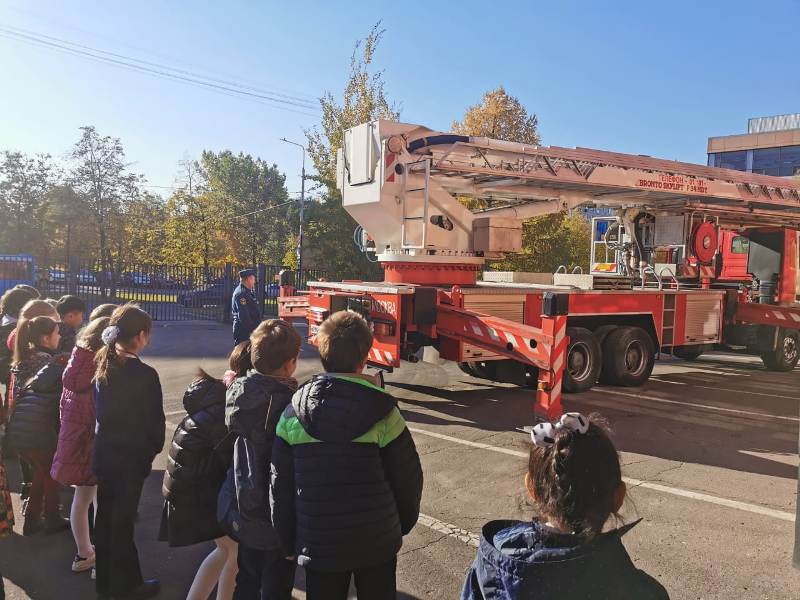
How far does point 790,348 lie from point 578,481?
12575 mm

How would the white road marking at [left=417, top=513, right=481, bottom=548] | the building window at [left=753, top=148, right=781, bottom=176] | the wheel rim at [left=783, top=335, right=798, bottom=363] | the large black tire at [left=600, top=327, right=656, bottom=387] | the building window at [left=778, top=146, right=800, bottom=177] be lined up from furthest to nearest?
the building window at [left=753, top=148, right=781, bottom=176], the building window at [left=778, top=146, right=800, bottom=177], the wheel rim at [left=783, top=335, right=798, bottom=363], the large black tire at [left=600, top=327, right=656, bottom=387], the white road marking at [left=417, top=513, right=481, bottom=548]

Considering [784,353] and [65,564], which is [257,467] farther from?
[784,353]

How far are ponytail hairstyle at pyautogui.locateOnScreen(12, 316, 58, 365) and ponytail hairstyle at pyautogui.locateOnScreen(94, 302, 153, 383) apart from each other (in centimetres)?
134

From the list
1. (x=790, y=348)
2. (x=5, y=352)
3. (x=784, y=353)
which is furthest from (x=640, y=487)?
(x=790, y=348)

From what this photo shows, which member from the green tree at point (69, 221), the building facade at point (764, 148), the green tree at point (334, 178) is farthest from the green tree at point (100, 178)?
the building facade at point (764, 148)

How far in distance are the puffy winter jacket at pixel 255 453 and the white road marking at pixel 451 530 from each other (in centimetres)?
202

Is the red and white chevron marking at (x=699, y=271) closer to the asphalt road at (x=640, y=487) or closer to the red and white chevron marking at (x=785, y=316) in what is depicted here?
the red and white chevron marking at (x=785, y=316)

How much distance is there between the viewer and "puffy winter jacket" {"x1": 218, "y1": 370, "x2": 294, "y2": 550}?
278cm

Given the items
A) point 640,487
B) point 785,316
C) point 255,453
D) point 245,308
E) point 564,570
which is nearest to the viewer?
point 564,570

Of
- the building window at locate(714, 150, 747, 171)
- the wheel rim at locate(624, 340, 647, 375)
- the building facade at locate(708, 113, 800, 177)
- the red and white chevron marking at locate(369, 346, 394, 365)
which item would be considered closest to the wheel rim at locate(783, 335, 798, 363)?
the wheel rim at locate(624, 340, 647, 375)

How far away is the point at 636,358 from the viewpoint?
1019cm

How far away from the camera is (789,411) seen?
8797 mm

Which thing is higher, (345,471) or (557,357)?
(345,471)

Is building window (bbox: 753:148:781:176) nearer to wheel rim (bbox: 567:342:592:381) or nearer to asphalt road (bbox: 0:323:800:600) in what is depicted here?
asphalt road (bbox: 0:323:800:600)
